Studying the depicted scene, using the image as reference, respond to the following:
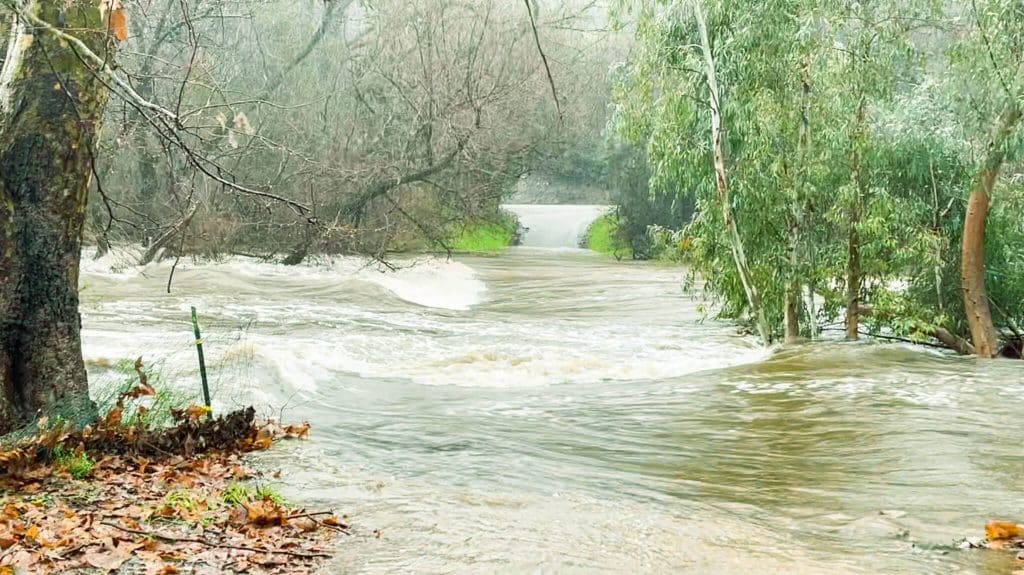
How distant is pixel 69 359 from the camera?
6.72m

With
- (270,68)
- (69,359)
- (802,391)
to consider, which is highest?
(270,68)

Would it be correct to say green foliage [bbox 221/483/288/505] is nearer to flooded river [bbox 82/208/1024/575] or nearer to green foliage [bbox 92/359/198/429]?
flooded river [bbox 82/208/1024/575]

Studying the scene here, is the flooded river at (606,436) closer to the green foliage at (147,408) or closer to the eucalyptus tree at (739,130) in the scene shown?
the green foliage at (147,408)

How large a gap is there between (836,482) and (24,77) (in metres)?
5.87

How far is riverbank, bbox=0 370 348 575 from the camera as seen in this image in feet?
15.1

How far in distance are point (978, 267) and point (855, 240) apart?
5.61ft

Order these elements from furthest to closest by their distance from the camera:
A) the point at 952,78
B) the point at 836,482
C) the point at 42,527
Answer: the point at 952,78 < the point at 836,482 < the point at 42,527

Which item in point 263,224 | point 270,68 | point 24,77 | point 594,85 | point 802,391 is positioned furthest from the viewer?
point 594,85

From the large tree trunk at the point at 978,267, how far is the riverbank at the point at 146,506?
10.9 m

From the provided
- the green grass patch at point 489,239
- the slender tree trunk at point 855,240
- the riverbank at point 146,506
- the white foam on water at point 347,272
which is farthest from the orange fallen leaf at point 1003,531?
the green grass patch at point 489,239

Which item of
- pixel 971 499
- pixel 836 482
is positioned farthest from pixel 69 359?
pixel 971 499

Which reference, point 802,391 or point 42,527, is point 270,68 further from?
point 42,527

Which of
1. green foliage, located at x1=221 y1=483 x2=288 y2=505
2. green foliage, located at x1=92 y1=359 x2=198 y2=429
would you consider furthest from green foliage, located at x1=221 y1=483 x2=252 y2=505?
green foliage, located at x1=92 y1=359 x2=198 y2=429

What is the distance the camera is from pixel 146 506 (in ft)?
17.8
